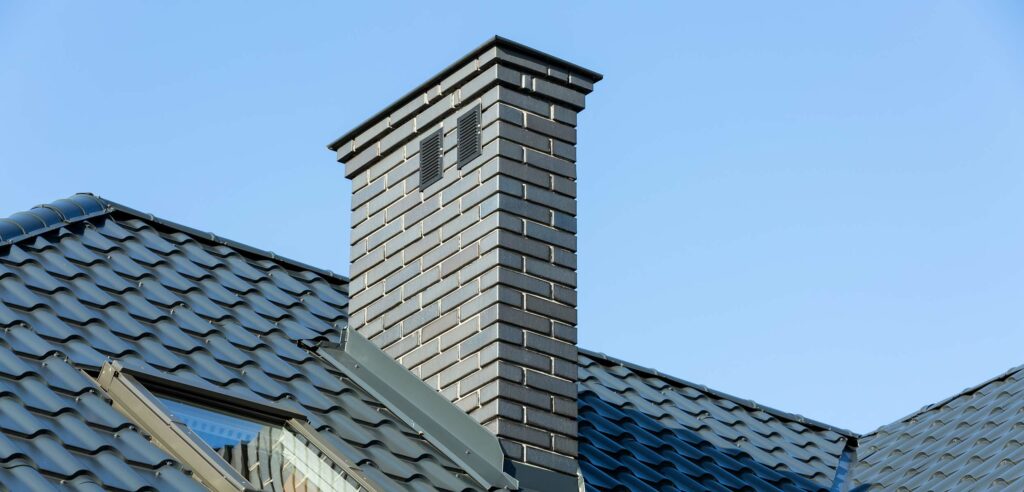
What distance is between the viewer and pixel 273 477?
877 centimetres

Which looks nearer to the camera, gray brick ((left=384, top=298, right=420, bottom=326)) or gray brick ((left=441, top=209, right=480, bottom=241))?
gray brick ((left=441, top=209, right=480, bottom=241))

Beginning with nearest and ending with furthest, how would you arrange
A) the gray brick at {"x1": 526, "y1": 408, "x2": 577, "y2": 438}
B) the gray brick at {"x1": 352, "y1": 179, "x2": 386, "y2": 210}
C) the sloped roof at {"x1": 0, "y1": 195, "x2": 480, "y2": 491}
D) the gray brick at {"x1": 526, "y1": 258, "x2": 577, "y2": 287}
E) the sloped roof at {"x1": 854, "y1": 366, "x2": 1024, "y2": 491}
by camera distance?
the sloped roof at {"x1": 0, "y1": 195, "x2": 480, "y2": 491} → the gray brick at {"x1": 526, "y1": 408, "x2": 577, "y2": 438} → the gray brick at {"x1": 526, "y1": 258, "x2": 577, "y2": 287} → the gray brick at {"x1": 352, "y1": 179, "x2": 386, "y2": 210} → the sloped roof at {"x1": 854, "y1": 366, "x2": 1024, "y2": 491}

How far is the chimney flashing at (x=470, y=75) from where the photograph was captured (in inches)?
412

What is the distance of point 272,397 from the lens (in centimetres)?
950

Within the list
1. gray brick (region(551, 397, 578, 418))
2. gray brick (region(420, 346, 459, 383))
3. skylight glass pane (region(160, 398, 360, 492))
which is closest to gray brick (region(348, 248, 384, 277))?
gray brick (region(420, 346, 459, 383))

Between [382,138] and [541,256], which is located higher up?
[382,138]

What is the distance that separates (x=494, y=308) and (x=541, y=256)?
55 cm

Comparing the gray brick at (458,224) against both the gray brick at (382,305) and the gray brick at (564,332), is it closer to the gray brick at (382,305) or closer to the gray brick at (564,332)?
the gray brick at (382,305)

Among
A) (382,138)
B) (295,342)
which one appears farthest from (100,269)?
(382,138)

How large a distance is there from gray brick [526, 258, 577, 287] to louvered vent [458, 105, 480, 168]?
77cm

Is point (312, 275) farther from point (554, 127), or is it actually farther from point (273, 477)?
Result: point (273, 477)

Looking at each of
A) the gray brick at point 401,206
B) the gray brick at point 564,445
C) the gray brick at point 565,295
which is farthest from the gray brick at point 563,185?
the gray brick at point 564,445

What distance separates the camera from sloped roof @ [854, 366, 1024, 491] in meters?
11.7

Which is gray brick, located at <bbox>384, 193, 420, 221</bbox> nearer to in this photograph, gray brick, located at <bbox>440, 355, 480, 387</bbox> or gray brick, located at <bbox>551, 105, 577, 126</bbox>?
gray brick, located at <bbox>551, 105, 577, 126</bbox>
